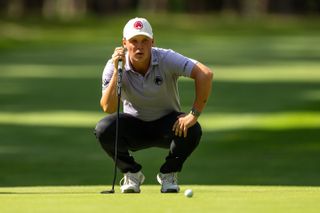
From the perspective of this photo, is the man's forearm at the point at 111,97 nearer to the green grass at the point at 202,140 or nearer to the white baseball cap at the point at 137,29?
the white baseball cap at the point at 137,29

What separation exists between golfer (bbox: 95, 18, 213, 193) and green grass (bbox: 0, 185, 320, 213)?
0.28 m

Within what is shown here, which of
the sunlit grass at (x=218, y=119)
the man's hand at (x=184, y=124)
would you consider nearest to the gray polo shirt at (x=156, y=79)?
the man's hand at (x=184, y=124)

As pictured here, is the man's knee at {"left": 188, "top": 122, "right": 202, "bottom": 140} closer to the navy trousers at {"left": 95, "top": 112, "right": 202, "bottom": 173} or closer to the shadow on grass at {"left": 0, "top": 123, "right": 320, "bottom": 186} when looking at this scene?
the navy trousers at {"left": 95, "top": 112, "right": 202, "bottom": 173}

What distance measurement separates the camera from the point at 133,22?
10852 mm

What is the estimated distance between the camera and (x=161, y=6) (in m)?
107

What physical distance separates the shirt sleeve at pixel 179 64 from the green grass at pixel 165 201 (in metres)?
0.89

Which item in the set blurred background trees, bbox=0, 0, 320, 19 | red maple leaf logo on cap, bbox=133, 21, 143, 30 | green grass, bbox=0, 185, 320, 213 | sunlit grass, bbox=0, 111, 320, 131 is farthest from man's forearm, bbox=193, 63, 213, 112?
blurred background trees, bbox=0, 0, 320, 19

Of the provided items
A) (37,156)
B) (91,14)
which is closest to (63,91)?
(37,156)

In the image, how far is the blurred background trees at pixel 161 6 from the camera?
3829 inches

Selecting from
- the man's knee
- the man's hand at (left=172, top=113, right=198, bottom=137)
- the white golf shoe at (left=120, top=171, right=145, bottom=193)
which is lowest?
the white golf shoe at (left=120, top=171, right=145, bottom=193)

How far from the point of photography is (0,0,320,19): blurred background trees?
97.2 m

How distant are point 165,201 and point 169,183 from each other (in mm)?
1081

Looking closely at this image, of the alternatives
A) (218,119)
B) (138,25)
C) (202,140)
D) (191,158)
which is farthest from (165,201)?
(218,119)

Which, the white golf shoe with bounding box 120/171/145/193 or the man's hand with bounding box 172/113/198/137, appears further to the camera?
the white golf shoe with bounding box 120/171/145/193
